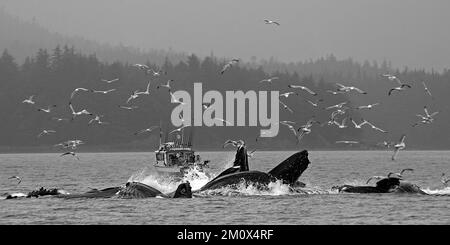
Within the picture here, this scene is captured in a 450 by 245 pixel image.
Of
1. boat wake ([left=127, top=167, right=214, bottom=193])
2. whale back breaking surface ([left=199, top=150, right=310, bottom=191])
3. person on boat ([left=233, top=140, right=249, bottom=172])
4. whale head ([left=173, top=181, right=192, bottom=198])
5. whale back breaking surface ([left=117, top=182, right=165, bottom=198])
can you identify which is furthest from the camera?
boat wake ([left=127, top=167, right=214, bottom=193])

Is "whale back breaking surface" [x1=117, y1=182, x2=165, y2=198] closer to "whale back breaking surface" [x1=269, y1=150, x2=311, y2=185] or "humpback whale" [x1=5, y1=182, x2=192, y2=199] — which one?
"humpback whale" [x1=5, y1=182, x2=192, y2=199]

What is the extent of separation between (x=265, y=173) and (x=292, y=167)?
2.08m

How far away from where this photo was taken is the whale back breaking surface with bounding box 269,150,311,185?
62281 mm

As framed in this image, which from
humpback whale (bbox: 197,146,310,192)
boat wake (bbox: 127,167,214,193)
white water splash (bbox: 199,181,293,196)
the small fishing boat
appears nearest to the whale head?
white water splash (bbox: 199,181,293,196)

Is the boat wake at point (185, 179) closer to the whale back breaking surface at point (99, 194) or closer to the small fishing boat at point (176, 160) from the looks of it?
the small fishing boat at point (176, 160)

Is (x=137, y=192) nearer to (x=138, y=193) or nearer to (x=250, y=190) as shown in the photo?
(x=138, y=193)

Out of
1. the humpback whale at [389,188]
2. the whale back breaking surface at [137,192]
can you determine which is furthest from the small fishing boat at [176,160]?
the humpback whale at [389,188]

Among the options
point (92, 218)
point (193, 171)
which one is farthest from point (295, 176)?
point (193, 171)

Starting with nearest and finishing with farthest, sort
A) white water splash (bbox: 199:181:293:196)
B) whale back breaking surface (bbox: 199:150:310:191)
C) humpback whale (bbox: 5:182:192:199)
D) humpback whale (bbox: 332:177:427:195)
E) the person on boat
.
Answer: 1. whale back breaking surface (bbox: 199:150:310:191)
2. humpback whale (bbox: 5:182:192:199)
3. white water splash (bbox: 199:181:293:196)
4. the person on boat
5. humpback whale (bbox: 332:177:427:195)

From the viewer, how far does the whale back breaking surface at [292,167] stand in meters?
62.3

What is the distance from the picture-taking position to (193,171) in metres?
88.1
